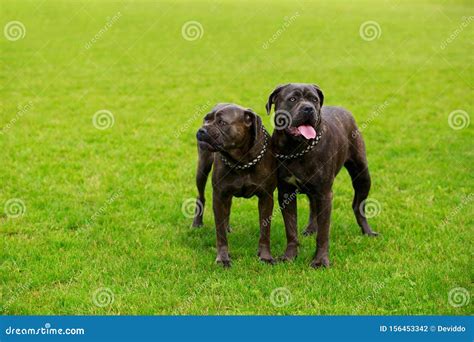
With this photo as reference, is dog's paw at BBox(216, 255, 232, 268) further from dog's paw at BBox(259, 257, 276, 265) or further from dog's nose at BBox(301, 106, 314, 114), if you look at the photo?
dog's nose at BBox(301, 106, 314, 114)

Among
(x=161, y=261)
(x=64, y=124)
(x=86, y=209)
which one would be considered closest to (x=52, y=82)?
(x=64, y=124)

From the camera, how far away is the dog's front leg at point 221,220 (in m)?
7.01

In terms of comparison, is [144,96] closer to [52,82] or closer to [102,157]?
[52,82]

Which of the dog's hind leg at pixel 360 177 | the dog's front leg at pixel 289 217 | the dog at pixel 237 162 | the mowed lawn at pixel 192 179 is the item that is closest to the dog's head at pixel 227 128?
the dog at pixel 237 162

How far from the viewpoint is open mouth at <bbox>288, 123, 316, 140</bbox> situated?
6559mm

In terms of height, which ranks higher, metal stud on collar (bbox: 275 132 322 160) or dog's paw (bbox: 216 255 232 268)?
metal stud on collar (bbox: 275 132 322 160)

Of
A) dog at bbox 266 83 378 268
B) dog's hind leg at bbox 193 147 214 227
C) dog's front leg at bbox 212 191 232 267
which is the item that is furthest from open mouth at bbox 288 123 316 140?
dog's hind leg at bbox 193 147 214 227

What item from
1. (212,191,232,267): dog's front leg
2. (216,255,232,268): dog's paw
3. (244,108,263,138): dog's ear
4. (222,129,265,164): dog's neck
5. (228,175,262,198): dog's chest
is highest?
(244,108,263,138): dog's ear

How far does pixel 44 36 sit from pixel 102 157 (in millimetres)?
16590

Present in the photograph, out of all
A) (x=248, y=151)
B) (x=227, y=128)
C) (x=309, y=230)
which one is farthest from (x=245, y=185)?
(x=309, y=230)

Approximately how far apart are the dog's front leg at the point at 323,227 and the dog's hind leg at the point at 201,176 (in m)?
1.43

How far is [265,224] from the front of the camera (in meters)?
7.15

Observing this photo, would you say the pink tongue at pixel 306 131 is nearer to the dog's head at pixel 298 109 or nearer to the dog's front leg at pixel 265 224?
the dog's head at pixel 298 109

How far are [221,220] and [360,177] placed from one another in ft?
6.65
